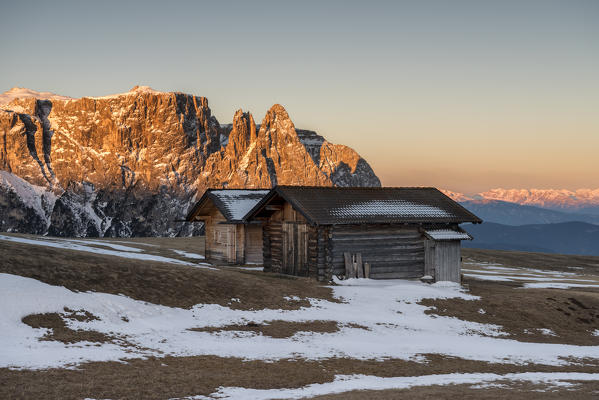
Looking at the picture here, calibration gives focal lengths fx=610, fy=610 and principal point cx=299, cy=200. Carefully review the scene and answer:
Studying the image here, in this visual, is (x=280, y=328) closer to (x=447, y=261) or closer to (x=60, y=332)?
(x=60, y=332)

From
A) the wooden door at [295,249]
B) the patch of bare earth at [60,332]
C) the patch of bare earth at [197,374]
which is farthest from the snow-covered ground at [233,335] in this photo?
the wooden door at [295,249]

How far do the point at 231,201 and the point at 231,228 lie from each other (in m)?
A: 2.23

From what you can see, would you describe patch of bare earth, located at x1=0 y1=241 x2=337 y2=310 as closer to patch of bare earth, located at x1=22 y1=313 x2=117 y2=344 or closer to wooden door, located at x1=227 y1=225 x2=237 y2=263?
patch of bare earth, located at x1=22 y1=313 x2=117 y2=344

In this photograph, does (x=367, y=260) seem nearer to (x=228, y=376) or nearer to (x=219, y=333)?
(x=219, y=333)

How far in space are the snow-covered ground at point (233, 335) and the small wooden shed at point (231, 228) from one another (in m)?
19.6

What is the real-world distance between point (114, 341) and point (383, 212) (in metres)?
19.5

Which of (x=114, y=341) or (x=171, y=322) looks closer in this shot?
(x=114, y=341)

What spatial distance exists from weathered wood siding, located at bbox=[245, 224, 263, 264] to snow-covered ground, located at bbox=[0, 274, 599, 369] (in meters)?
19.5

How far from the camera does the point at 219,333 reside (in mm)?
20406

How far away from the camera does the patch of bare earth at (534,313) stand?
84.9ft

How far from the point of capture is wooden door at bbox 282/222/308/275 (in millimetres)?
33531

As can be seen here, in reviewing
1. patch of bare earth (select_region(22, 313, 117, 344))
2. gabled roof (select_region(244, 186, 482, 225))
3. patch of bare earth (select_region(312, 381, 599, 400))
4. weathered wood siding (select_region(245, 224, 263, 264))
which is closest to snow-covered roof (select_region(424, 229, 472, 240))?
gabled roof (select_region(244, 186, 482, 225))

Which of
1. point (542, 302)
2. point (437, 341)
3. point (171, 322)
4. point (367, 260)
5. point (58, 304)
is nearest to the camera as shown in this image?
point (58, 304)

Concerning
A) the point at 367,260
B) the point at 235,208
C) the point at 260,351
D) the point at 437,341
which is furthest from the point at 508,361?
the point at 235,208
